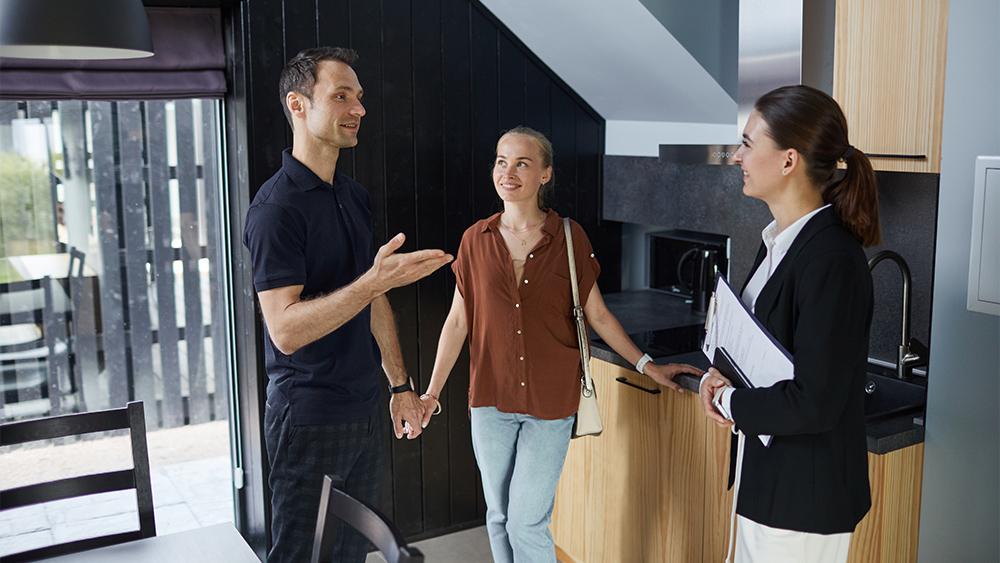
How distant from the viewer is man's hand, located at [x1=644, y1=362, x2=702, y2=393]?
2584 millimetres

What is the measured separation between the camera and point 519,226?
8.80 feet

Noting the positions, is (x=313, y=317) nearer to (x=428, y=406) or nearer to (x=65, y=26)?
(x=428, y=406)

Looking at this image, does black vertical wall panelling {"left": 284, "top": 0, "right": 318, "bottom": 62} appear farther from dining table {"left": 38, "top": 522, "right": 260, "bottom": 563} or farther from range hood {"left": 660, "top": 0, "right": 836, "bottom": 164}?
dining table {"left": 38, "top": 522, "right": 260, "bottom": 563}

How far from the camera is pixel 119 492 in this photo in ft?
10.7

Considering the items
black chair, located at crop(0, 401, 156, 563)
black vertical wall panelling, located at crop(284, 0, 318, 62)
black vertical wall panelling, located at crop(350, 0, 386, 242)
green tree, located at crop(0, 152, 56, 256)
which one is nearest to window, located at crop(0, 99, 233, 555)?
green tree, located at crop(0, 152, 56, 256)

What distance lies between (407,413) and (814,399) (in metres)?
1.12

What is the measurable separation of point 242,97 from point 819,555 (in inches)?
85.9

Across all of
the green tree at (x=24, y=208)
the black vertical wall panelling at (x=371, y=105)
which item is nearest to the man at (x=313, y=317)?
the black vertical wall panelling at (x=371, y=105)

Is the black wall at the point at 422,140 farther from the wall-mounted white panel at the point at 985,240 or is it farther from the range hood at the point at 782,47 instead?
the wall-mounted white panel at the point at 985,240

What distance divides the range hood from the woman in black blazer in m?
0.62

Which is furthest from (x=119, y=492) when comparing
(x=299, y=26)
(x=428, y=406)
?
(x=299, y=26)

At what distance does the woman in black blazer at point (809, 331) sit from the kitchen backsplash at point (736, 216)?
0.87m

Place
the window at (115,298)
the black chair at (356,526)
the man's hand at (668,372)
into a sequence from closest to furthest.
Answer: the black chair at (356,526)
the man's hand at (668,372)
the window at (115,298)

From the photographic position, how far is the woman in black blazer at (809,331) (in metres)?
1.72
